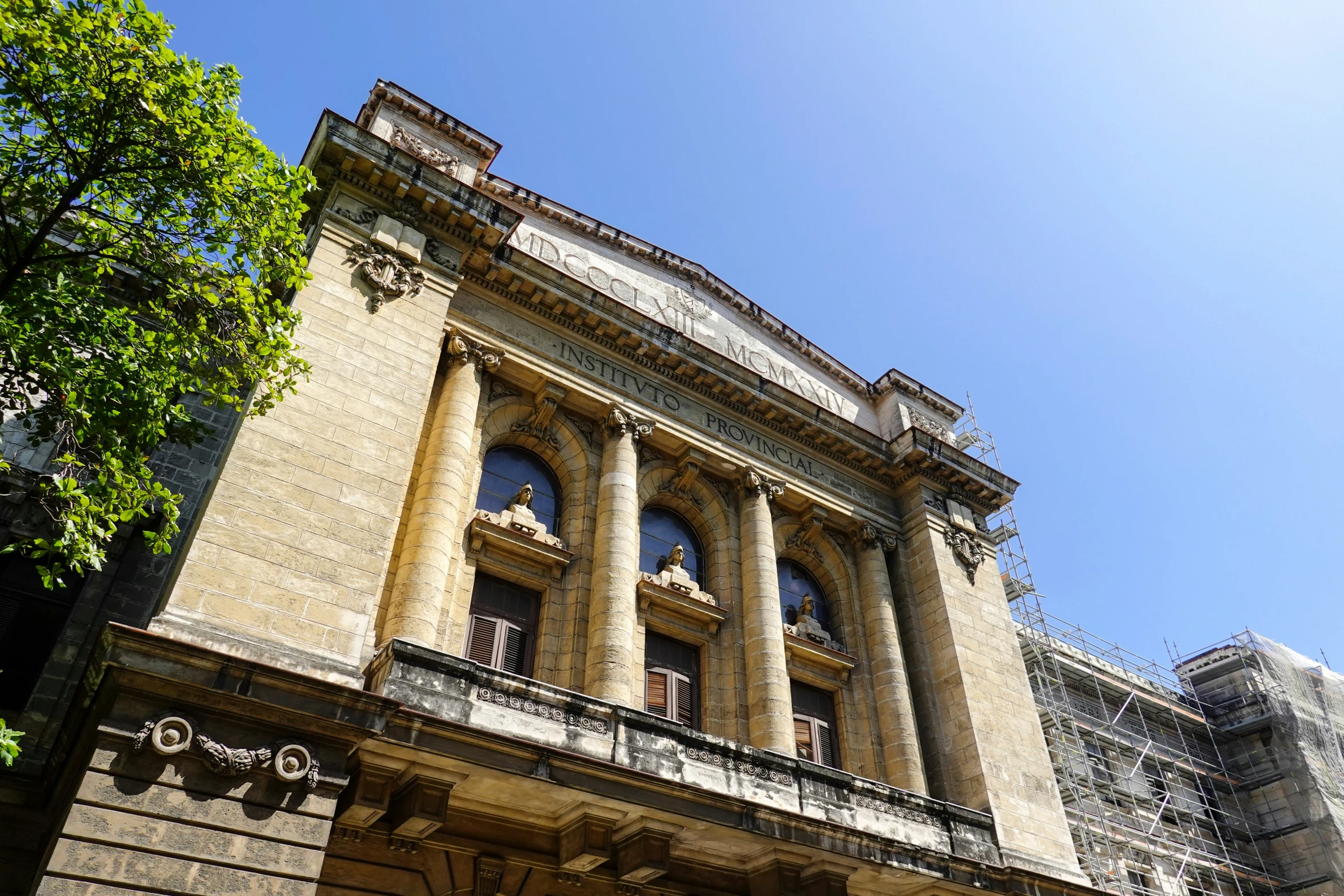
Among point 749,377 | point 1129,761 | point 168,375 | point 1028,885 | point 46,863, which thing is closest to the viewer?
point 46,863

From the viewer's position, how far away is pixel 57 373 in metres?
11.6

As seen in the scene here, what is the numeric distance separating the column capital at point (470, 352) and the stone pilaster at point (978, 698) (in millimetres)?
12445

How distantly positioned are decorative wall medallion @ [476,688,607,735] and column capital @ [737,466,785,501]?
9.33 metres

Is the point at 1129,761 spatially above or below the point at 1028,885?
above

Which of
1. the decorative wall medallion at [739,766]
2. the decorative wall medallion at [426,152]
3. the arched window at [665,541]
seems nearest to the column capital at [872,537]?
the arched window at [665,541]

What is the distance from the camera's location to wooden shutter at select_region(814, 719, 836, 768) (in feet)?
70.5

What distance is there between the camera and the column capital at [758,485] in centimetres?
2355

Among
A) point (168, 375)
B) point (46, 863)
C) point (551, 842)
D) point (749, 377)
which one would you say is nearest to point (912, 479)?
point (749, 377)

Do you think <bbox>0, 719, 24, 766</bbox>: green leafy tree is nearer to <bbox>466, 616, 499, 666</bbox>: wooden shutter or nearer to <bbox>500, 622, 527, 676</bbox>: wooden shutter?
<bbox>466, 616, 499, 666</bbox>: wooden shutter

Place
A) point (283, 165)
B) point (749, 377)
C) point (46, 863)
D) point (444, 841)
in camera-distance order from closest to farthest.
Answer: point (46, 863), point (283, 165), point (444, 841), point (749, 377)

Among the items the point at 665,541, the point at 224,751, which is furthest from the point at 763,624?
the point at 224,751

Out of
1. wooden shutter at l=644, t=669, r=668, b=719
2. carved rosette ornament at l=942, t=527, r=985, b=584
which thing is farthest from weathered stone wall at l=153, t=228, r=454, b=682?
carved rosette ornament at l=942, t=527, r=985, b=584

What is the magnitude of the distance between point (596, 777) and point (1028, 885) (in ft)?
33.5

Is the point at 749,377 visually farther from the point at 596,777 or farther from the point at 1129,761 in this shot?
the point at 1129,761
